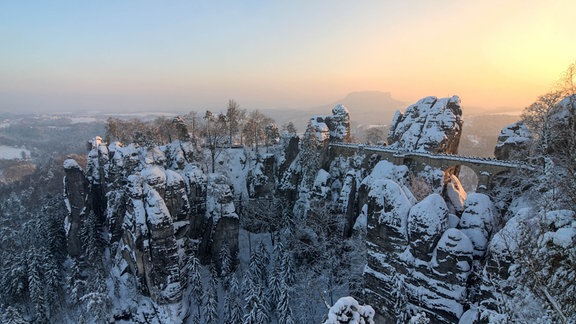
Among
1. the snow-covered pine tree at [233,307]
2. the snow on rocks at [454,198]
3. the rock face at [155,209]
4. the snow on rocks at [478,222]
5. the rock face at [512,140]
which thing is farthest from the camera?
the rock face at [512,140]

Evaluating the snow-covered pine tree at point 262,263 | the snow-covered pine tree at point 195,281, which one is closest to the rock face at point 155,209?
the snow-covered pine tree at point 195,281

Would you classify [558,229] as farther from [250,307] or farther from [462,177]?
[462,177]

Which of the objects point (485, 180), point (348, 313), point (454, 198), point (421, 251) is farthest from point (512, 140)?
point (348, 313)

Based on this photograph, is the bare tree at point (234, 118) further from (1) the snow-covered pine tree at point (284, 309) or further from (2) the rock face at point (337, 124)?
(1) the snow-covered pine tree at point (284, 309)

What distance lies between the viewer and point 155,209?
31.9m

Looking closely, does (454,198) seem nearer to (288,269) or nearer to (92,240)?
(288,269)

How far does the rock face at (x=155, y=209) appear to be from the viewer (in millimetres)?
32094

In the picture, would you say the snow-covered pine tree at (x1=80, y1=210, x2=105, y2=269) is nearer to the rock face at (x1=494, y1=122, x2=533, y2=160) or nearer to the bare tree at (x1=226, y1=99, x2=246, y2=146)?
the bare tree at (x1=226, y1=99, x2=246, y2=146)

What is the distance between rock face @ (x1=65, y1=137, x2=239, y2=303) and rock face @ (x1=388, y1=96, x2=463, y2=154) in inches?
1069

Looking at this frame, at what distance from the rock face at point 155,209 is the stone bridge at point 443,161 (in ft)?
71.8

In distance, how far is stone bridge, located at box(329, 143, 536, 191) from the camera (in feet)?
111

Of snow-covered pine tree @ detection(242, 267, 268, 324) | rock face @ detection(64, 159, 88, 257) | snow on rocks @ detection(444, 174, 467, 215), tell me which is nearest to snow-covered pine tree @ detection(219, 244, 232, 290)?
snow-covered pine tree @ detection(242, 267, 268, 324)

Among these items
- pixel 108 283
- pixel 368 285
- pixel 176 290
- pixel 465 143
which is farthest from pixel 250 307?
pixel 465 143

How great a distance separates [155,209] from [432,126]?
3706 centimetres
